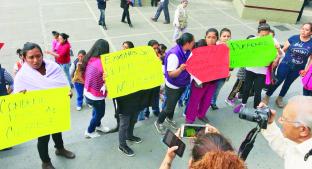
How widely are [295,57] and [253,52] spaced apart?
3.24 feet

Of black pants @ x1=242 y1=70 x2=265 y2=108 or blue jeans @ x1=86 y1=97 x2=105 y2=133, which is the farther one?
black pants @ x1=242 y1=70 x2=265 y2=108

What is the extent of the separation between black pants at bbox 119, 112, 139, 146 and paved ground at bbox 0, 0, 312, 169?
0.83ft

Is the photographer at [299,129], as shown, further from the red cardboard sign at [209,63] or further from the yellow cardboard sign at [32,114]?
the yellow cardboard sign at [32,114]

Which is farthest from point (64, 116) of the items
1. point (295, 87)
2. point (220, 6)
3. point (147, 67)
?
point (220, 6)

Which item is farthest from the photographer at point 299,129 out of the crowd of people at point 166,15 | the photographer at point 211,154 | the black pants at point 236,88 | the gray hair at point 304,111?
the crowd of people at point 166,15

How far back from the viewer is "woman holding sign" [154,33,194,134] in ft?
14.9

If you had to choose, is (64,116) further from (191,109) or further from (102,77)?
(191,109)

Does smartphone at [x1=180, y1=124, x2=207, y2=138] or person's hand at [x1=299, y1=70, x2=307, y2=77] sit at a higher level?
smartphone at [x1=180, y1=124, x2=207, y2=138]

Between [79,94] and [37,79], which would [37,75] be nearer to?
[37,79]

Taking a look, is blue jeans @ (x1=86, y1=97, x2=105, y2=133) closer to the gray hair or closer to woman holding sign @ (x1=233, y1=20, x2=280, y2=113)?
woman holding sign @ (x1=233, y1=20, x2=280, y2=113)

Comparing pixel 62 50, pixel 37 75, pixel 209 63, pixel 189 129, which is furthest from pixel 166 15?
pixel 189 129

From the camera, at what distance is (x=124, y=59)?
430 centimetres

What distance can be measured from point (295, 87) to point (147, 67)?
4049 mm

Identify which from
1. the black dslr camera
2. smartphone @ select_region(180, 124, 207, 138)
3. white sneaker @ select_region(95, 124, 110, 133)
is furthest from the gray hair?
white sneaker @ select_region(95, 124, 110, 133)
